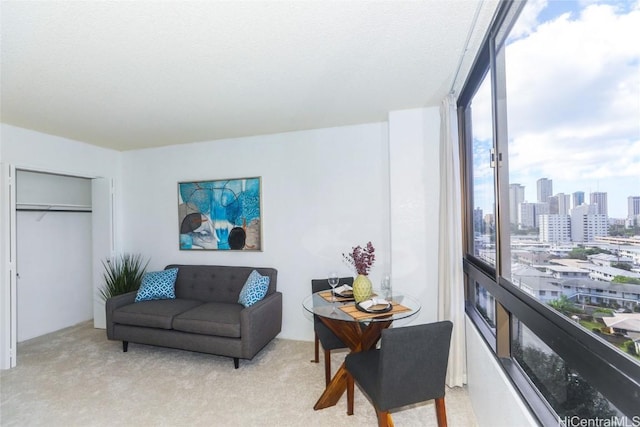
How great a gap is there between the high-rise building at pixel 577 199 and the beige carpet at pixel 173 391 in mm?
1849

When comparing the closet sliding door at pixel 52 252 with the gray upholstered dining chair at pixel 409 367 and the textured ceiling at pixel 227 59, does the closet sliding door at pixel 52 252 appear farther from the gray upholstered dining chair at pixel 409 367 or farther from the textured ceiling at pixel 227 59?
the gray upholstered dining chair at pixel 409 367

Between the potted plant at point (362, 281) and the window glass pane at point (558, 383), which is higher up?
the potted plant at point (362, 281)

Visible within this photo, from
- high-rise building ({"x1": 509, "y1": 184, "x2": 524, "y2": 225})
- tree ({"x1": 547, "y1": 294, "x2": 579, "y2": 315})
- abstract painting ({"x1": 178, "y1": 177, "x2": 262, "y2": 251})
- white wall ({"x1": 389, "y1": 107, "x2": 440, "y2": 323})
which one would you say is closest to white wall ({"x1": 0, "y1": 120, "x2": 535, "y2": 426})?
white wall ({"x1": 389, "y1": 107, "x2": 440, "y2": 323})

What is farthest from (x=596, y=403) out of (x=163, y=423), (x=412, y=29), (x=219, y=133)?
(x=219, y=133)

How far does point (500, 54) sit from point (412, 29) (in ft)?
1.73

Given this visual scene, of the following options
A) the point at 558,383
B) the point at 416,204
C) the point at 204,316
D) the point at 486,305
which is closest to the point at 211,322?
the point at 204,316

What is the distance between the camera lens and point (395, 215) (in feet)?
10.1

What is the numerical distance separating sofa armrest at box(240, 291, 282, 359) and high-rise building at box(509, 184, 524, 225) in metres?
2.40

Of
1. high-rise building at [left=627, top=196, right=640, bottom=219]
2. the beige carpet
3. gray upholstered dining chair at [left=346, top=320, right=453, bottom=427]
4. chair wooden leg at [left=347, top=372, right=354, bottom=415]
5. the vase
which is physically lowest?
the beige carpet

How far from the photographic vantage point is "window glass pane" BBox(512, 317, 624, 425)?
3.50ft

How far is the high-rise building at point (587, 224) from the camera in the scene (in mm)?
947

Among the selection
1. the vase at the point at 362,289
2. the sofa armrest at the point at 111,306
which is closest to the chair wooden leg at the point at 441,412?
the vase at the point at 362,289

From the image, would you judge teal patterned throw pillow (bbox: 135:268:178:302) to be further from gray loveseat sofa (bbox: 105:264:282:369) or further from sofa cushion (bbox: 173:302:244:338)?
sofa cushion (bbox: 173:302:244:338)

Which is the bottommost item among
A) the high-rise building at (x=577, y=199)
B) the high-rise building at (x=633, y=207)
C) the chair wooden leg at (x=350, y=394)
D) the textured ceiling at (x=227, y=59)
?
the chair wooden leg at (x=350, y=394)
